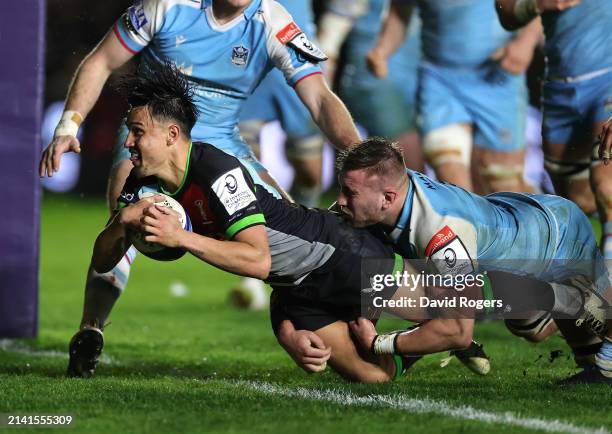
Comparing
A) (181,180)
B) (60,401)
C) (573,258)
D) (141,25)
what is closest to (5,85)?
(141,25)

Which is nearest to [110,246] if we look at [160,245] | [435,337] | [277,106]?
[160,245]

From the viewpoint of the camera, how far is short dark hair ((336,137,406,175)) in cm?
533

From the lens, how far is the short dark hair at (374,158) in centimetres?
533

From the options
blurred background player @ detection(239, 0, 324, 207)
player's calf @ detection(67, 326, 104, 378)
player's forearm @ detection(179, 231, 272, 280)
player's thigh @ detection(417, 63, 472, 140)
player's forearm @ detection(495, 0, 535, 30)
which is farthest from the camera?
blurred background player @ detection(239, 0, 324, 207)

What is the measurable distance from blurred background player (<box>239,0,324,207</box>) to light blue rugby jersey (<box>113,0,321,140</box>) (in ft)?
5.06

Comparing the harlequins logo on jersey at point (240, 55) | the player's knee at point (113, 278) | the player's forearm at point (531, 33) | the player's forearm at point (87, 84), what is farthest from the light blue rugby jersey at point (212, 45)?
the player's forearm at point (531, 33)

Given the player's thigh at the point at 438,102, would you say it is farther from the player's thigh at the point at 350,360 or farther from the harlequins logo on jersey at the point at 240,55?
the player's thigh at the point at 350,360

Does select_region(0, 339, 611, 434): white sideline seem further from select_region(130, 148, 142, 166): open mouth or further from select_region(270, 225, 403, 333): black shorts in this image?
select_region(130, 148, 142, 166): open mouth

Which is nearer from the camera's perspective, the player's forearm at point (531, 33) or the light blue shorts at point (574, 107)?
the light blue shorts at point (574, 107)

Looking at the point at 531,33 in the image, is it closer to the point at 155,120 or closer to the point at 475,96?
the point at 475,96

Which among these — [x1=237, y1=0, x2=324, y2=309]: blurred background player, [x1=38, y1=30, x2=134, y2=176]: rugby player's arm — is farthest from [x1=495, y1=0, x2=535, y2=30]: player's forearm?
[x1=38, y1=30, x2=134, y2=176]: rugby player's arm

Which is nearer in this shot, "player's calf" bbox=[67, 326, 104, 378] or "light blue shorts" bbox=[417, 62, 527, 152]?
"player's calf" bbox=[67, 326, 104, 378]

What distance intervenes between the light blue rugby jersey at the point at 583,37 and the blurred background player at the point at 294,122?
1992 mm

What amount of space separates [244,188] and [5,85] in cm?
273
